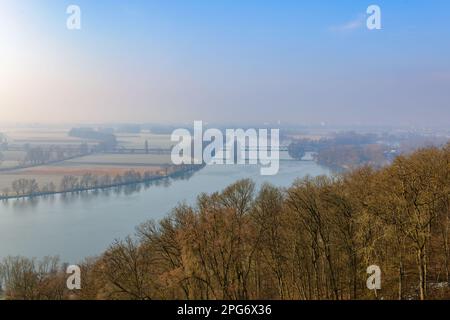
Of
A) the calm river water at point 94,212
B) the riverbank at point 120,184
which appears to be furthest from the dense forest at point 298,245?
the riverbank at point 120,184

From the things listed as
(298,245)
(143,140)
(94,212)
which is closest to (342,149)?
(94,212)

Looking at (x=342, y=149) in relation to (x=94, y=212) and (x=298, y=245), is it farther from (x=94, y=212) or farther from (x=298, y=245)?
(x=298, y=245)

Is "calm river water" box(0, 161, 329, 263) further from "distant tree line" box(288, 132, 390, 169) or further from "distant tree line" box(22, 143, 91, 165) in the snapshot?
"distant tree line" box(22, 143, 91, 165)

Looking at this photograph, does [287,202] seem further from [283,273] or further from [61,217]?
[61,217]

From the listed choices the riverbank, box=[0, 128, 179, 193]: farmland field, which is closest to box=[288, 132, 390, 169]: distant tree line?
the riverbank

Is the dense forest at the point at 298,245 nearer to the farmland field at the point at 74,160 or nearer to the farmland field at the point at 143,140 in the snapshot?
the farmland field at the point at 74,160

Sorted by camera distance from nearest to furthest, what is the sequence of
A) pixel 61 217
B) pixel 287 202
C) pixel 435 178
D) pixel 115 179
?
1. pixel 435 178
2. pixel 287 202
3. pixel 61 217
4. pixel 115 179
